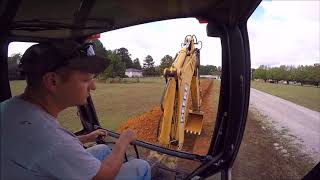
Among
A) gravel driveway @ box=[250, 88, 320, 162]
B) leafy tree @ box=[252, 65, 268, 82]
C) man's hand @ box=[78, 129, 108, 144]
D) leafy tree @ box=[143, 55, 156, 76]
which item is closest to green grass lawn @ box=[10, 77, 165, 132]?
leafy tree @ box=[143, 55, 156, 76]

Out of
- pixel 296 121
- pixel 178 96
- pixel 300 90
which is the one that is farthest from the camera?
pixel 296 121

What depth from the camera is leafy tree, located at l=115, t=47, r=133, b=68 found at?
282 cm

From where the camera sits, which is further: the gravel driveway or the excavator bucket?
the gravel driveway

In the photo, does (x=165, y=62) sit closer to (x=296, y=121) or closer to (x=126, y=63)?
(x=126, y=63)

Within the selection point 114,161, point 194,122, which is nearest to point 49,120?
point 114,161

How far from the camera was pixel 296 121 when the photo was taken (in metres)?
8.35

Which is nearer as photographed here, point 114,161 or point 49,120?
point 49,120

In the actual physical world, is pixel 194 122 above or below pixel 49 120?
below

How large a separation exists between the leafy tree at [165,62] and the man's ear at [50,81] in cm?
160

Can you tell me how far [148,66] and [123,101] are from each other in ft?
2.15

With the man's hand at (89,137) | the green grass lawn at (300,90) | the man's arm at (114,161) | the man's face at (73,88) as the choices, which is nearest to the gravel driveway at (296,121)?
the green grass lawn at (300,90)

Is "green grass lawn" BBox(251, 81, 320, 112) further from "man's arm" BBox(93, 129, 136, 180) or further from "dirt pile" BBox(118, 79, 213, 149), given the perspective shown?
"man's arm" BBox(93, 129, 136, 180)

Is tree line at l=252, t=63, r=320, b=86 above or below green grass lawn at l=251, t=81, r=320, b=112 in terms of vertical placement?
above

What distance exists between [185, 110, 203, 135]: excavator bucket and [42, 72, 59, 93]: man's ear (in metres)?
2.65
